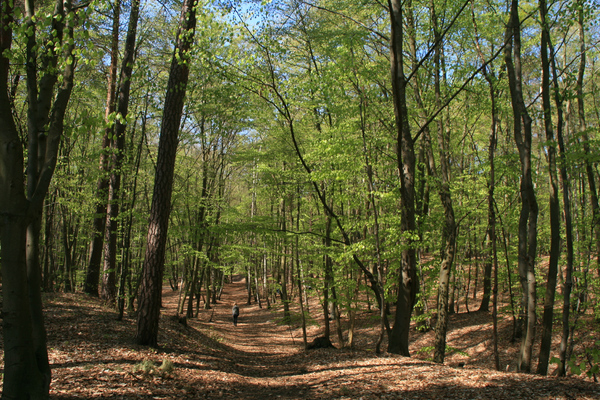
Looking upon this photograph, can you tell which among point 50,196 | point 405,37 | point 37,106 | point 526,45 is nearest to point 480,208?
point 526,45

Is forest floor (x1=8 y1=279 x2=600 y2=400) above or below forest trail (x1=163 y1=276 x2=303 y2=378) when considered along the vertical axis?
above

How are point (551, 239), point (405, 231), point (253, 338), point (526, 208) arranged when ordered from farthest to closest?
point (253, 338)
point (526, 208)
point (405, 231)
point (551, 239)

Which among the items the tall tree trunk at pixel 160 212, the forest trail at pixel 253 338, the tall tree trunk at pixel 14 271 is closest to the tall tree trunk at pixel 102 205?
the forest trail at pixel 253 338

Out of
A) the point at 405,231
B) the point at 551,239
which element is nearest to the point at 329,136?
the point at 405,231

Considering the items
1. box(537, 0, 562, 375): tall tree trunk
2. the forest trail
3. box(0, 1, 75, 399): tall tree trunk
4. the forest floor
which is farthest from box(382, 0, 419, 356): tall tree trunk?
box(0, 1, 75, 399): tall tree trunk

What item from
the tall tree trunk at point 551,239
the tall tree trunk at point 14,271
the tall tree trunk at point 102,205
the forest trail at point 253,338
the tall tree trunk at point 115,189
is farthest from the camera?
the tall tree trunk at point 102,205

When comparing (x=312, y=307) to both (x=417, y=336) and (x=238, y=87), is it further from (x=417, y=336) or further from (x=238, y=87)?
(x=238, y=87)

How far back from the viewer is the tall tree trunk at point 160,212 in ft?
22.3

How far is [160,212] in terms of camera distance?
22.7 ft

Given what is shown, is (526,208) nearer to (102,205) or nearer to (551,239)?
(551,239)

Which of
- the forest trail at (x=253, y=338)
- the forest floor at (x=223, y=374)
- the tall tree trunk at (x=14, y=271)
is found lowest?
the forest trail at (x=253, y=338)

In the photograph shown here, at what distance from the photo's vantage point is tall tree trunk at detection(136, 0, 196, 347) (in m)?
6.80

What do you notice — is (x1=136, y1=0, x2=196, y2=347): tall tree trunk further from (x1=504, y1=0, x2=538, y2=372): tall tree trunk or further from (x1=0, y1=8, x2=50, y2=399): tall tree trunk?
(x1=504, y1=0, x2=538, y2=372): tall tree trunk

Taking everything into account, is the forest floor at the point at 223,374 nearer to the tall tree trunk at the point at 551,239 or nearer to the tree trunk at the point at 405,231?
the tree trunk at the point at 405,231
